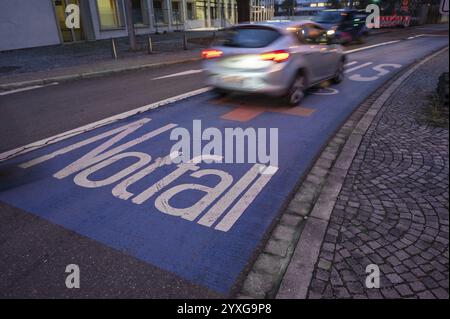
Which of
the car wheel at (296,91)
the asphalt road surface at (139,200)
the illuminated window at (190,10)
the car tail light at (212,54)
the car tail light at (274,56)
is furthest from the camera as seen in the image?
the illuminated window at (190,10)

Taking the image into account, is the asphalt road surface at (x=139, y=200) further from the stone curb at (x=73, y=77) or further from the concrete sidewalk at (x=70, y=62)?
the concrete sidewalk at (x=70, y=62)

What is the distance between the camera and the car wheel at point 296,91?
6.79m

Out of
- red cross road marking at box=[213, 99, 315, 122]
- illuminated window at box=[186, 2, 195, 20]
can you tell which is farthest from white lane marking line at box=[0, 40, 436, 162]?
illuminated window at box=[186, 2, 195, 20]

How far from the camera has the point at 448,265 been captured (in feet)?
8.37

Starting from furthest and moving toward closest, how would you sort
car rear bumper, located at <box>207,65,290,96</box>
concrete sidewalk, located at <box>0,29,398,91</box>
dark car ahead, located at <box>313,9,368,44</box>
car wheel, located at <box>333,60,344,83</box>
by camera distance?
dark car ahead, located at <box>313,9,368,44</box>
concrete sidewalk, located at <box>0,29,398,91</box>
car wheel, located at <box>333,60,344,83</box>
car rear bumper, located at <box>207,65,290,96</box>

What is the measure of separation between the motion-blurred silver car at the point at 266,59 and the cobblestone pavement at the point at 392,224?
2216 mm

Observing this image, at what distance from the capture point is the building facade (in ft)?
58.3

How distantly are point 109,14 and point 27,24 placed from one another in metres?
6.67

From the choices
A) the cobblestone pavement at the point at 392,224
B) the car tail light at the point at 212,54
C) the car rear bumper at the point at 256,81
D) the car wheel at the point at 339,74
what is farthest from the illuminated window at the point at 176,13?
the cobblestone pavement at the point at 392,224

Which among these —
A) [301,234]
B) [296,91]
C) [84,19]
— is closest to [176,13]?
[84,19]

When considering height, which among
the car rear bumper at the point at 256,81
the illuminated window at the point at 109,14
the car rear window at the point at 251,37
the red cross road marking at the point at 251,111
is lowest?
the red cross road marking at the point at 251,111

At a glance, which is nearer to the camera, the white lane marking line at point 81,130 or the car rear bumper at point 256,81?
the white lane marking line at point 81,130

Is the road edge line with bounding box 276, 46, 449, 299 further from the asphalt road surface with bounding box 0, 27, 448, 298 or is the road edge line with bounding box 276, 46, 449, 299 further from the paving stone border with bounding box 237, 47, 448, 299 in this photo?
the asphalt road surface with bounding box 0, 27, 448, 298

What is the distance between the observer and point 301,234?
3.05m
